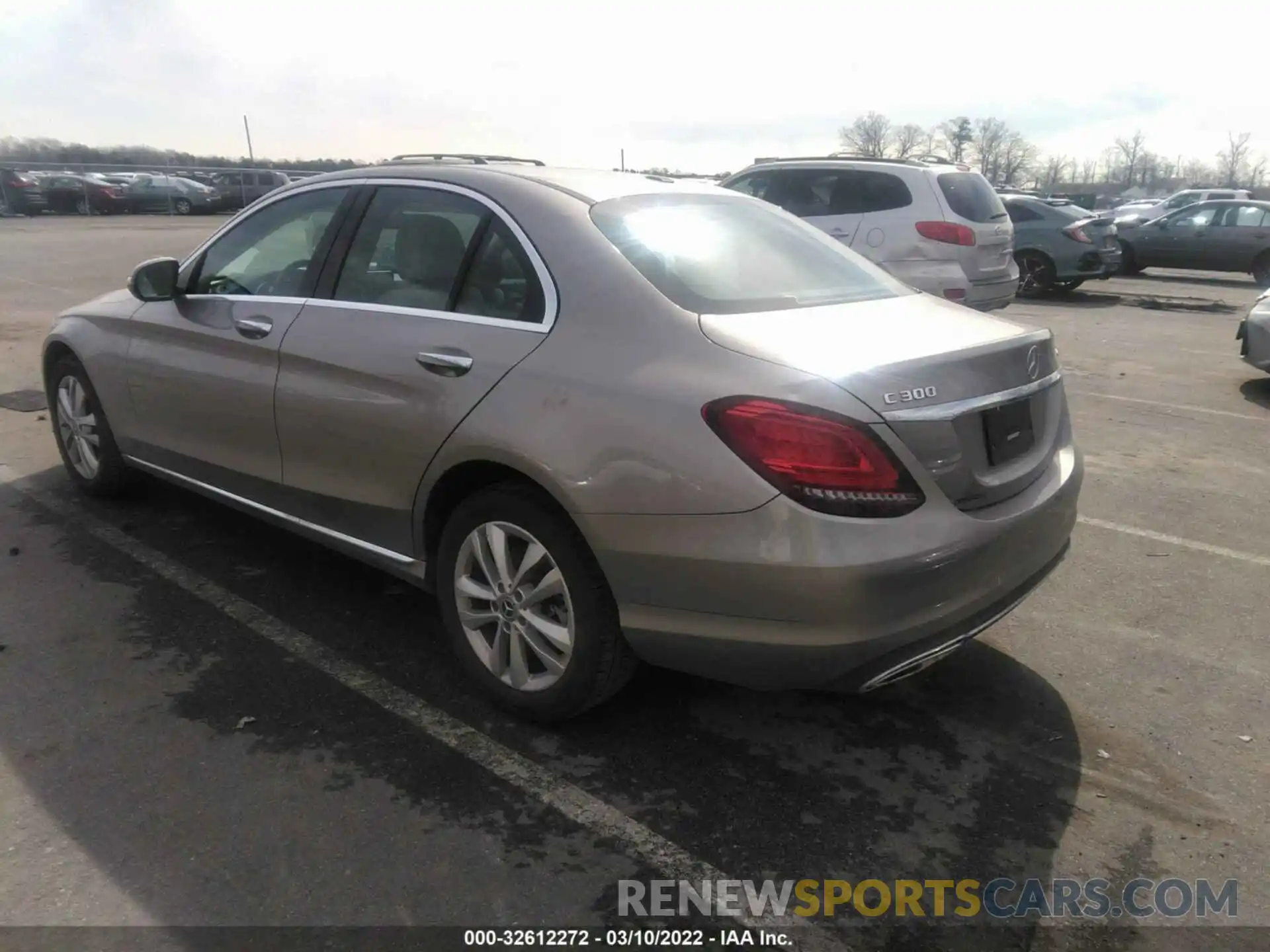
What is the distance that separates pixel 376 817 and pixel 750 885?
3.32ft

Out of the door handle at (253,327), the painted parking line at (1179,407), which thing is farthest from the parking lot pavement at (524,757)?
the painted parking line at (1179,407)

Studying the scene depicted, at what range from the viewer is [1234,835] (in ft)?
8.66

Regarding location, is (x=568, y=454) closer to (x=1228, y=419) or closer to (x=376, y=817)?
(x=376, y=817)

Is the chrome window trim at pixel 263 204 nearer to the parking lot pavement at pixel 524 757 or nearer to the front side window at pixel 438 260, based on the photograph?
the front side window at pixel 438 260

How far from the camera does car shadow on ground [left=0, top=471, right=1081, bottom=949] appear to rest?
2.50 m

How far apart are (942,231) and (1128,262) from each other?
12.8 meters

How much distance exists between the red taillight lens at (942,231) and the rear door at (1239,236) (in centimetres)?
1227

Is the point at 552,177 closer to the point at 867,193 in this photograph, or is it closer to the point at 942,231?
the point at 942,231

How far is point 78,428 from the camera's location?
16.6 feet

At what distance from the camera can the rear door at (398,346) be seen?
3055 millimetres

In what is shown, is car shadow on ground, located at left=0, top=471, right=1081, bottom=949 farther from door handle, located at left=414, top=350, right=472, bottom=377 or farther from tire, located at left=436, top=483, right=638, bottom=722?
door handle, located at left=414, top=350, right=472, bottom=377

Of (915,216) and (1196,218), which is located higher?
(915,216)

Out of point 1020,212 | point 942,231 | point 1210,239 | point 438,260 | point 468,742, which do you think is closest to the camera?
point 468,742

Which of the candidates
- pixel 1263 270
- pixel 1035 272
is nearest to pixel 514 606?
pixel 1035 272
